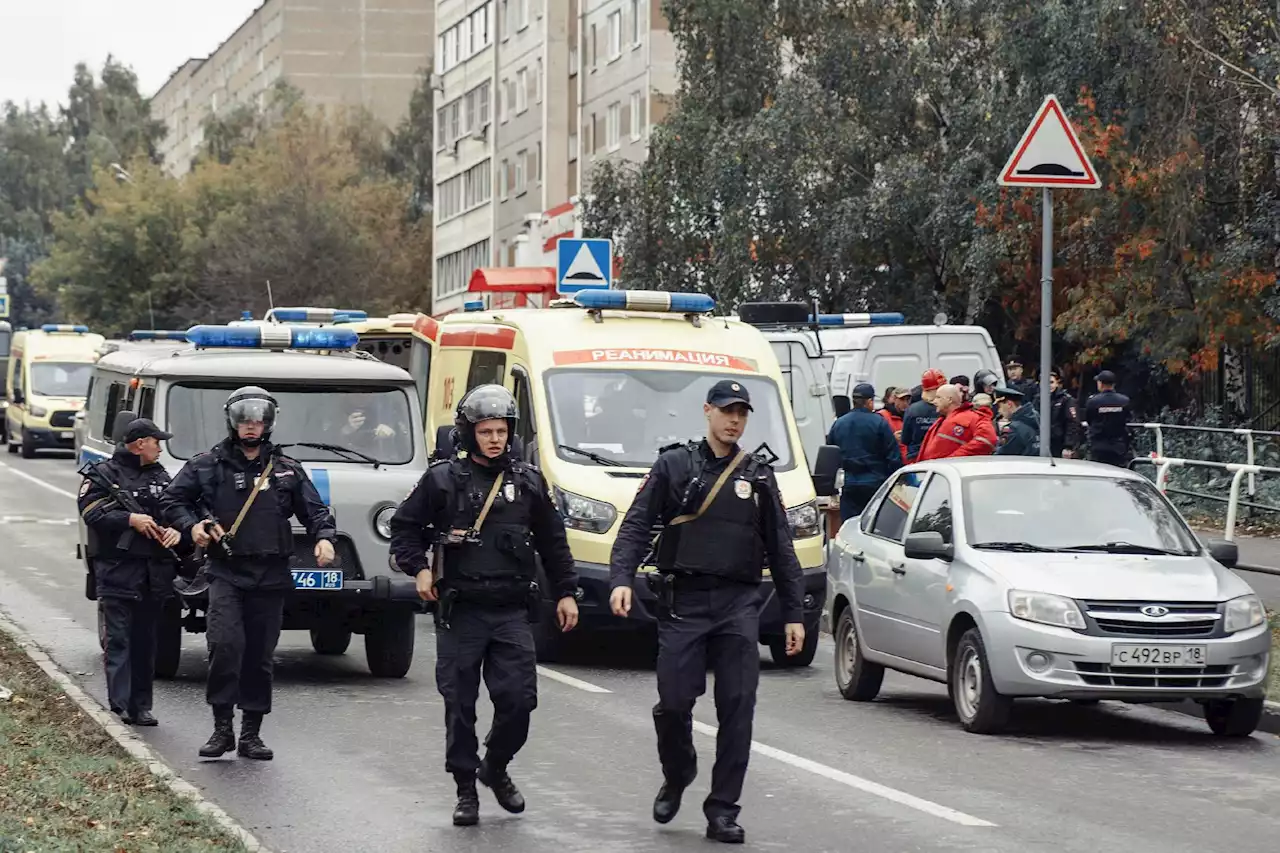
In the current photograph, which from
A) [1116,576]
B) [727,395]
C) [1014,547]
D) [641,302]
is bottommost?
[1116,576]

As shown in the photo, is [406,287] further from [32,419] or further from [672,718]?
[672,718]

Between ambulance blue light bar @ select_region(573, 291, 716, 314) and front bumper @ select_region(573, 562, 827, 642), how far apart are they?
2371 millimetres

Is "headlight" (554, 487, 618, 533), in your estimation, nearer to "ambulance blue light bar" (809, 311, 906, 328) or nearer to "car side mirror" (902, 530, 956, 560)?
"car side mirror" (902, 530, 956, 560)

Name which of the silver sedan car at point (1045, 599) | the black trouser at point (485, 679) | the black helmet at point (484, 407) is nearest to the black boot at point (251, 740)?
the black trouser at point (485, 679)

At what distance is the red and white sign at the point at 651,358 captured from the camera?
16500mm

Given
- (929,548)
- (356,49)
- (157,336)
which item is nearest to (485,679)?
(929,548)

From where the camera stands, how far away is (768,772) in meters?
11.1

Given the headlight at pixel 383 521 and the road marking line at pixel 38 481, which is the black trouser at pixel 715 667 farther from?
the road marking line at pixel 38 481

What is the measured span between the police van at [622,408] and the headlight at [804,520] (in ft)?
0.03

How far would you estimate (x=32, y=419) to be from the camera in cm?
4806

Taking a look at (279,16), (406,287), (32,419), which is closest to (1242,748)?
(32,419)

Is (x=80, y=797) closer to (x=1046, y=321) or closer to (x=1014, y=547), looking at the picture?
(x=1014, y=547)

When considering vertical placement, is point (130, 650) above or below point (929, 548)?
below

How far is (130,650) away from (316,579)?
2029mm
